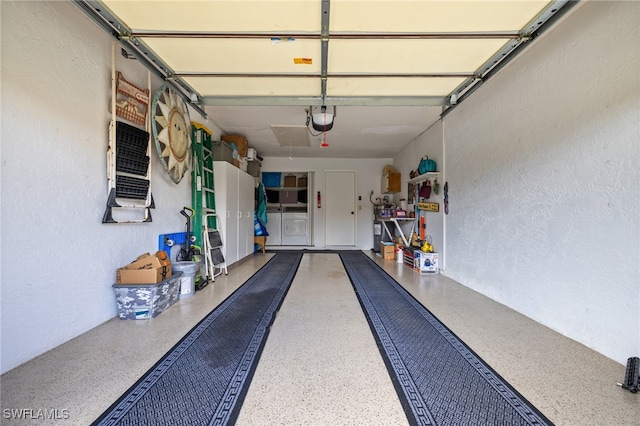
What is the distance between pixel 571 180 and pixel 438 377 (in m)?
1.74

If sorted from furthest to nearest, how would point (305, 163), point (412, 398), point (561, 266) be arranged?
point (305, 163), point (561, 266), point (412, 398)

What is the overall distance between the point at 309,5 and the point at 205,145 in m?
2.65

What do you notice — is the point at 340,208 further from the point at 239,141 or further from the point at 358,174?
the point at 239,141

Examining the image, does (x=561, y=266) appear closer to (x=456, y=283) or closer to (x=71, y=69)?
(x=456, y=283)

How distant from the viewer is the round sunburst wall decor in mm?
→ 2557

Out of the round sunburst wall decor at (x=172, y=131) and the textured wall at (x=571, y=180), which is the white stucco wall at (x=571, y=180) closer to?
the textured wall at (x=571, y=180)

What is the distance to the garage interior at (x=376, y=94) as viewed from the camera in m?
1.48

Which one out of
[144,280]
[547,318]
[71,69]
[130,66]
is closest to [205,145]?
[130,66]

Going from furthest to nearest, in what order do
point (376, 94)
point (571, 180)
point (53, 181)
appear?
point (376, 94) < point (571, 180) < point (53, 181)

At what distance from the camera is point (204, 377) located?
1.42 meters

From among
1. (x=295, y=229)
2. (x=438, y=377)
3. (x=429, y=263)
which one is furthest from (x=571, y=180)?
(x=295, y=229)

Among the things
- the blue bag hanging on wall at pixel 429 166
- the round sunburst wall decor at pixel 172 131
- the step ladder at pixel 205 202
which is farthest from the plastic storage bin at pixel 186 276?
the blue bag hanging on wall at pixel 429 166

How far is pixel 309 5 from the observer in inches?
64.1

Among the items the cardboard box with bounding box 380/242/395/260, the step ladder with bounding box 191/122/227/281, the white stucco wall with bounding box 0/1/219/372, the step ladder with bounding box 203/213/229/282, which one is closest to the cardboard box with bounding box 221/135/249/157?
the step ladder with bounding box 191/122/227/281
